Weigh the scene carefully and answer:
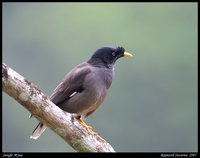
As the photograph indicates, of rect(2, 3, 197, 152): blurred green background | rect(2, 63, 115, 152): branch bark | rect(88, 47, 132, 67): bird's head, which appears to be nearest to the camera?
rect(2, 63, 115, 152): branch bark

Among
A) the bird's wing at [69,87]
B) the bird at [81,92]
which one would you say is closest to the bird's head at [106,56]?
the bird at [81,92]

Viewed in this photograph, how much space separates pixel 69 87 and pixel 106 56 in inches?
37.6

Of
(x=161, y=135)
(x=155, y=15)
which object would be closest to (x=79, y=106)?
(x=161, y=135)

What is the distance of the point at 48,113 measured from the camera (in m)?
8.80

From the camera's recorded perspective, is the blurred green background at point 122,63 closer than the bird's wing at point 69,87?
No

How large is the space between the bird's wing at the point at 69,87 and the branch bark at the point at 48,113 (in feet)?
3.89

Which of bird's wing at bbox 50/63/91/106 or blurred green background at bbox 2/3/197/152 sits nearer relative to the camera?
bird's wing at bbox 50/63/91/106

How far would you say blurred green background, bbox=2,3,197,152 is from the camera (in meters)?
36.6

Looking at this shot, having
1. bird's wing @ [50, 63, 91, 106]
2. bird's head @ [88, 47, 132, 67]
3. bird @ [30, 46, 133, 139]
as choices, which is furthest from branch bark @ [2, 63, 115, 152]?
bird's head @ [88, 47, 132, 67]

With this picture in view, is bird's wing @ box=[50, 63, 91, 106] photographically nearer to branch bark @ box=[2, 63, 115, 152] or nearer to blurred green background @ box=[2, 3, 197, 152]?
branch bark @ box=[2, 63, 115, 152]

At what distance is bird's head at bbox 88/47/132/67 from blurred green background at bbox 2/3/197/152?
1910 cm

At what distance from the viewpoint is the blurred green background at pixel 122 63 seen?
120 feet

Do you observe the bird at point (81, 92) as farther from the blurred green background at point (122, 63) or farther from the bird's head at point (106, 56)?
the blurred green background at point (122, 63)

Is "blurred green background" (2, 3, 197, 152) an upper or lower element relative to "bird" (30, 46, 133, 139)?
lower
